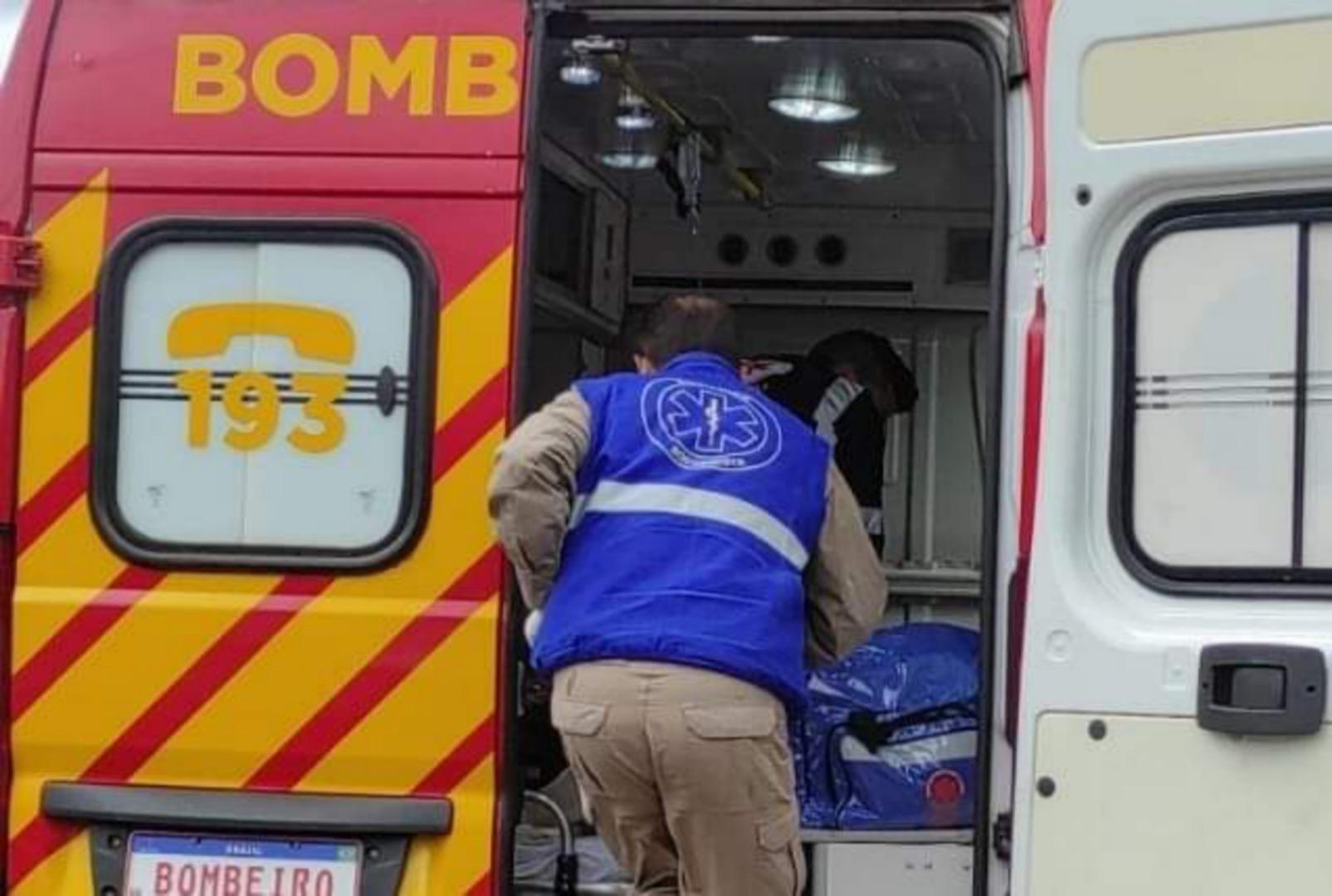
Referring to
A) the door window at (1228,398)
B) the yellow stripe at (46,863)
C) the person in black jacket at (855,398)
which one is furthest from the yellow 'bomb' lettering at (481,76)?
the person in black jacket at (855,398)

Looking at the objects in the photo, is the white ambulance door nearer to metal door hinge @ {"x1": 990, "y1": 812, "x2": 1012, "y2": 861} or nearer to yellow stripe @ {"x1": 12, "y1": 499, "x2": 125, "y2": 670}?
metal door hinge @ {"x1": 990, "y1": 812, "x2": 1012, "y2": 861}

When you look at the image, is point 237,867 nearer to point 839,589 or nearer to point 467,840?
point 467,840

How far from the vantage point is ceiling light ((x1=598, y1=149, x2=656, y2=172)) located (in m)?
5.20

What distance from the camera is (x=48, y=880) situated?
3564mm

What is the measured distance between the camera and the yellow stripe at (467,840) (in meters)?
3.46

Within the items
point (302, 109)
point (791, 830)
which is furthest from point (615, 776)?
point (302, 109)

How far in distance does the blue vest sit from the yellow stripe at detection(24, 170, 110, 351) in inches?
35.9

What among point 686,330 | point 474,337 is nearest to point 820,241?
point 686,330

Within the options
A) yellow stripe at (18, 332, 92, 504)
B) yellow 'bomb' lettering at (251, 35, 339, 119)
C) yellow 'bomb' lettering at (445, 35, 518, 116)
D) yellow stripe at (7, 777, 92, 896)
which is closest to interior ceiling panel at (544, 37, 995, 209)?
yellow 'bomb' lettering at (445, 35, 518, 116)

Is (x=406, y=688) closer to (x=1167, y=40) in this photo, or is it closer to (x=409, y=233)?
(x=409, y=233)

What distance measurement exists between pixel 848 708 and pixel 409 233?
1607 mm

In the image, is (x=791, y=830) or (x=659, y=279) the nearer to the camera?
(x=791, y=830)

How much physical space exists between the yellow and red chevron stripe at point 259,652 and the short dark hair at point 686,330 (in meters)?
0.39

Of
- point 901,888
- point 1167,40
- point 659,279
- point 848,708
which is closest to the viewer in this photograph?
point 1167,40
